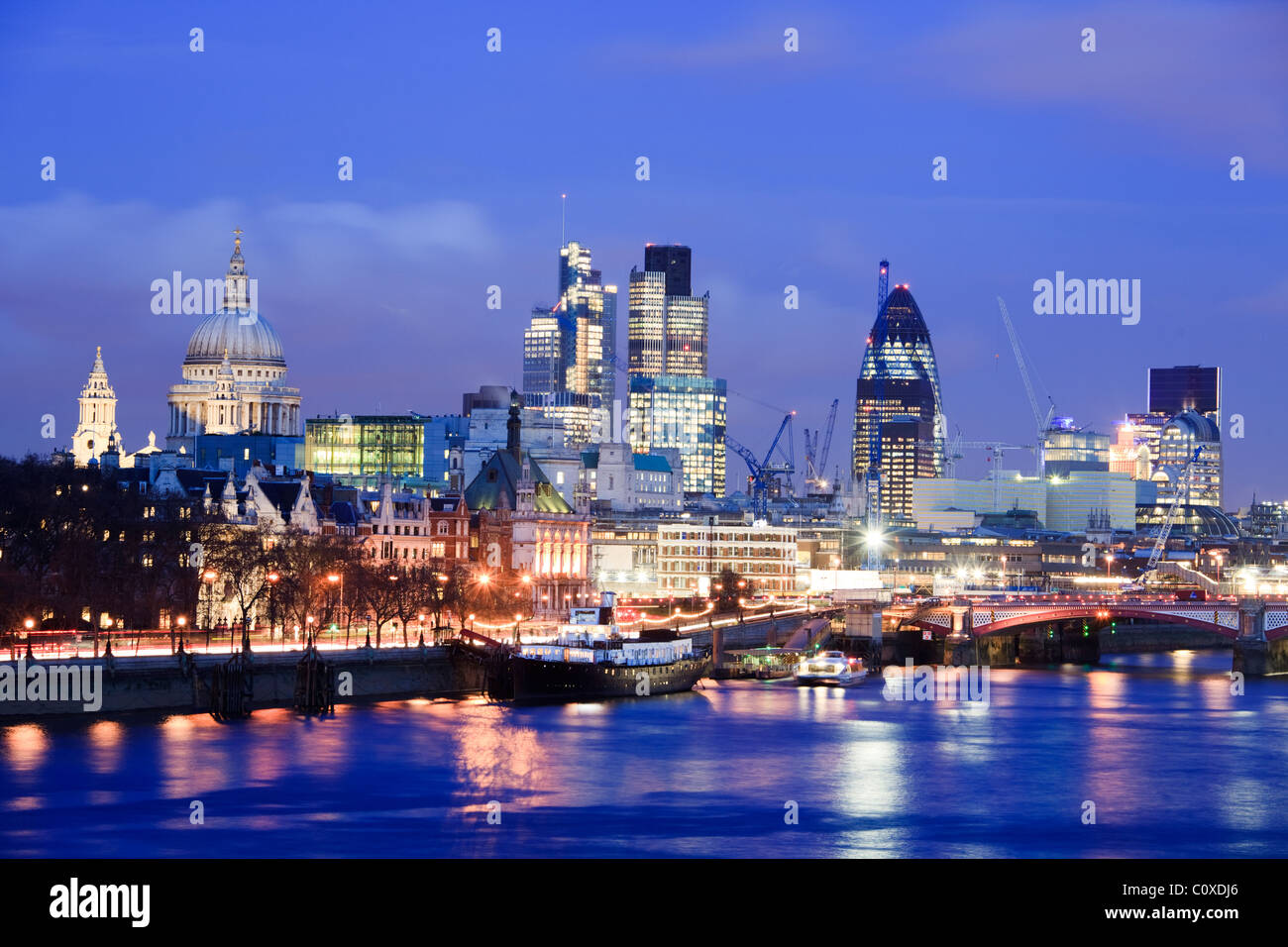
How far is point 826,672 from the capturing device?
109125mm

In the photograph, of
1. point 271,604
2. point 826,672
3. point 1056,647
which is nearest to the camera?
point 271,604

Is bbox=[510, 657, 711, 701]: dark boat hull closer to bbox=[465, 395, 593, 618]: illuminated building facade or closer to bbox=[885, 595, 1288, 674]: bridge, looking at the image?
bbox=[885, 595, 1288, 674]: bridge

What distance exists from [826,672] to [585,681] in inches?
716

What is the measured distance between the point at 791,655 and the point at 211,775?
185 ft

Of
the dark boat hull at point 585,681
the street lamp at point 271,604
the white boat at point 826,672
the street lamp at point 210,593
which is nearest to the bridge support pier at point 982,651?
the white boat at point 826,672

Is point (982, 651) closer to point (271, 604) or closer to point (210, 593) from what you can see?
point (210, 593)

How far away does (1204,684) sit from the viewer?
4259 inches

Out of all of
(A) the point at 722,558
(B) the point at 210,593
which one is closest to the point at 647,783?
(B) the point at 210,593

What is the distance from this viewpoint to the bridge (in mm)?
118000

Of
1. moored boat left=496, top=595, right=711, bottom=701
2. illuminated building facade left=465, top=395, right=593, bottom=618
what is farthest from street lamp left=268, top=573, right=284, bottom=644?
illuminated building facade left=465, top=395, right=593, bottom=618

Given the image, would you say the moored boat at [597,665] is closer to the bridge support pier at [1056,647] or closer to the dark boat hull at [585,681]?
the dark boat hull at [585,681]

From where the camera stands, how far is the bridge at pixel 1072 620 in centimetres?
11800
